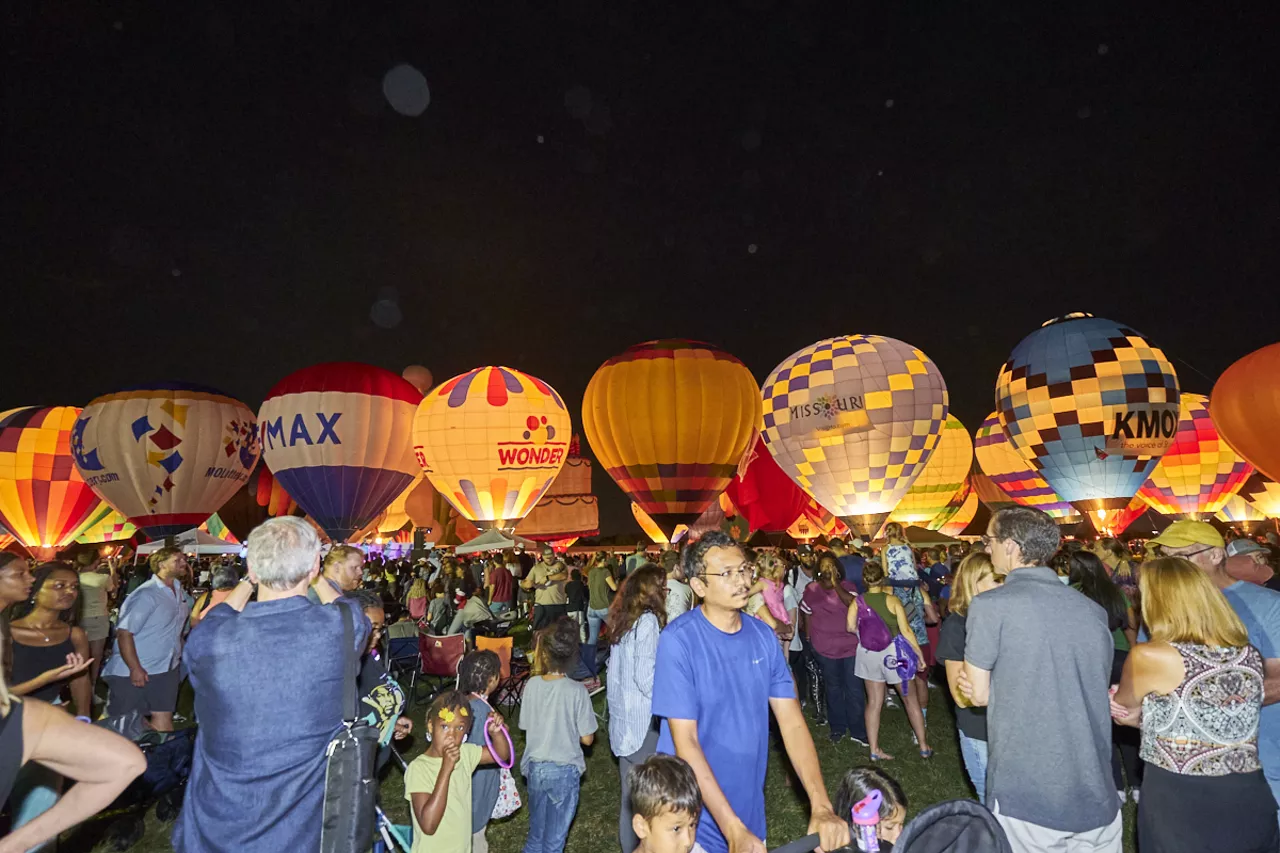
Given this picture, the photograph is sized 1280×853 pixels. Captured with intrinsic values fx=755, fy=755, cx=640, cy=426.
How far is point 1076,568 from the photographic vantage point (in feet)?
17.0

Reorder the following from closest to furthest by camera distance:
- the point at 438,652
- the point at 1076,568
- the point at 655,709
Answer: the point at 655,709
the point at 1076,568
the point at 438,652

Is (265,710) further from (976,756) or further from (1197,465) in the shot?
(1197,465)

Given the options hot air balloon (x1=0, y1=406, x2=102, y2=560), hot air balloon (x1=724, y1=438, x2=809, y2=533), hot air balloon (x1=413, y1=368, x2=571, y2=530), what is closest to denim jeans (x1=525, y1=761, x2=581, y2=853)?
hot air balloon (x1=413, y1=368, x2=571, y2=530)

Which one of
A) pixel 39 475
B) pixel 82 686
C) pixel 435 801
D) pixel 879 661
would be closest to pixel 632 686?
pixel 435 801

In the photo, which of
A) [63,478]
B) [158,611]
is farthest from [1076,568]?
[63,478]

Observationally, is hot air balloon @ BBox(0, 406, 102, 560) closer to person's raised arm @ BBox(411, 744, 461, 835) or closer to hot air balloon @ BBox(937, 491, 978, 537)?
person's raised arm @ BBox(411, 744, 461, 835)

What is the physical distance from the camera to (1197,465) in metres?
24.4

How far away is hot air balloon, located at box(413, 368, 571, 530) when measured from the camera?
18.2 metres

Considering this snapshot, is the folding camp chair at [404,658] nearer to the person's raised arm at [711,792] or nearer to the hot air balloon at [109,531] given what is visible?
the person's raised arm at [711,792]

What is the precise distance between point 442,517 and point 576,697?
38242mm

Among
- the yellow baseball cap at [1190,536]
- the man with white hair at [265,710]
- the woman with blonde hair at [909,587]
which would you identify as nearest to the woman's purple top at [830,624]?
the woman with blonde hair at [909,587]

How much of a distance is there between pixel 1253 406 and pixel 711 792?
18.8m

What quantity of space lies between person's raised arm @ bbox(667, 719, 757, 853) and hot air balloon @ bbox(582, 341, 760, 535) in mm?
15552

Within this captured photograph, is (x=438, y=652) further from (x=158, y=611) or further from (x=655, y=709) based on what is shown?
(x=655, y=709)
